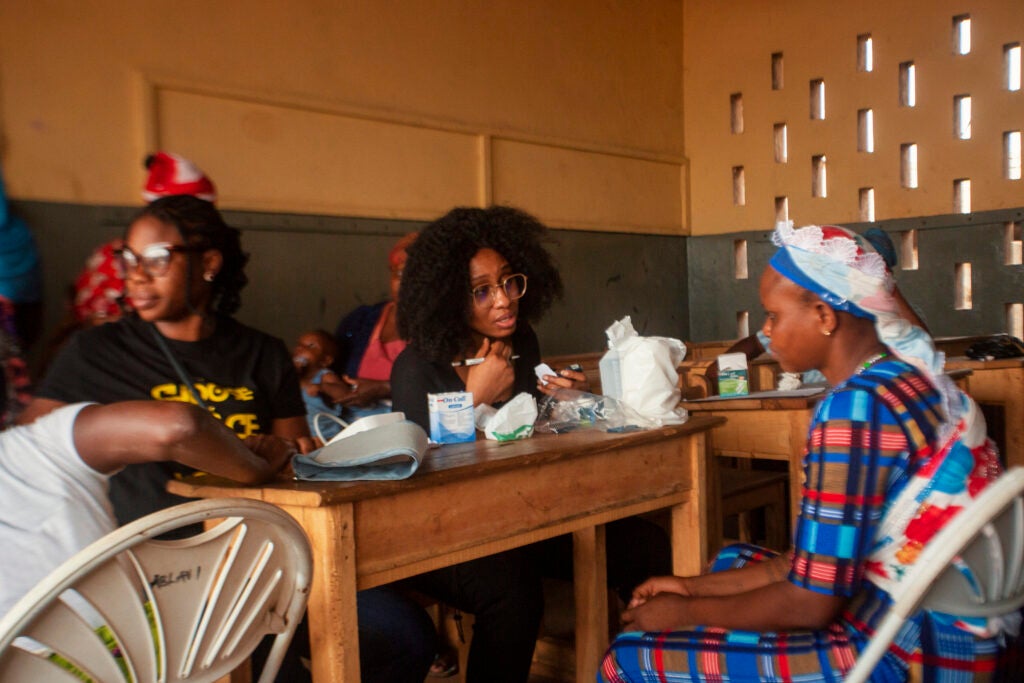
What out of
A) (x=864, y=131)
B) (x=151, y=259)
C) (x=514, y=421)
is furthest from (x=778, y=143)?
(x=151, y=259)

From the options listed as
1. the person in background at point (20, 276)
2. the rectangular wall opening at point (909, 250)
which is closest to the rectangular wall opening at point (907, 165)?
the rectangular wall opening at point (909, 250)

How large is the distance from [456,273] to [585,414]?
27.4 inches

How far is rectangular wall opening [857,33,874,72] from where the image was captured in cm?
651

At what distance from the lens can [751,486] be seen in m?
3.50

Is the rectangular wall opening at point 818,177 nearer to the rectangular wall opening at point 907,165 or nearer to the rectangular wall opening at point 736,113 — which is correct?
the rectangular wall opening at point 907,165

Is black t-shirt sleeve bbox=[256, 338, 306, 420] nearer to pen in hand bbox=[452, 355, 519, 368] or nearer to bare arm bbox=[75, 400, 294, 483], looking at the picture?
A: pen in hand bbox=[452, 355, 519, 368]

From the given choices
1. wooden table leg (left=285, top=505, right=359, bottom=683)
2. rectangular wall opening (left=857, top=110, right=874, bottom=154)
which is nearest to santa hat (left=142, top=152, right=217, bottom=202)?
wooden table leg (left=285, top=505, right=359, bottom=683)

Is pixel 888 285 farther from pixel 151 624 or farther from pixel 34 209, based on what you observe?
pixel 34 209

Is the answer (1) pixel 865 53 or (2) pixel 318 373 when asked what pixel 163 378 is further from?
(1) pixel 865 53

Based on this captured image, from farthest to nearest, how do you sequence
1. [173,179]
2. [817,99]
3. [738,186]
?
1. [738,186]
2. [817,99]
3. [173,179]

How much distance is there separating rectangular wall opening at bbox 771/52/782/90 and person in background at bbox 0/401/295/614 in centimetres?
625

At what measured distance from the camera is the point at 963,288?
6332mm

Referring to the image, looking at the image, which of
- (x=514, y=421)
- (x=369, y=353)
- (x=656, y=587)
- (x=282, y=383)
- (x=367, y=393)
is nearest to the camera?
(x=656, y=587)

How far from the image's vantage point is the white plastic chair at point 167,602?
1186mm
